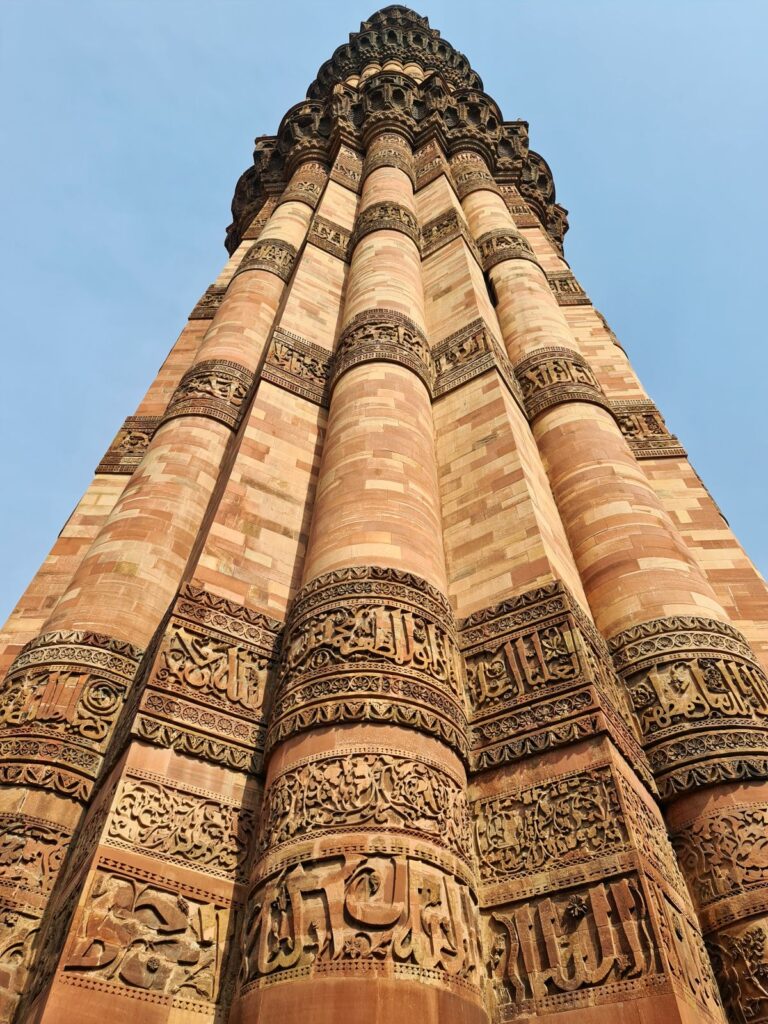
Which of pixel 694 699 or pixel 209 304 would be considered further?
pixel 209 304

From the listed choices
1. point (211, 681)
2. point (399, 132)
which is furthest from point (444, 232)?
point (211, 681)

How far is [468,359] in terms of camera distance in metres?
8.69

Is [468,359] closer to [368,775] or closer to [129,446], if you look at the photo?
[129,446]

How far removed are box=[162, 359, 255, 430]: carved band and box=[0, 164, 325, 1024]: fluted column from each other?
0.02m

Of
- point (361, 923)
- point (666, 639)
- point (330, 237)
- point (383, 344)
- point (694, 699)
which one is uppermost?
point (330, 237)

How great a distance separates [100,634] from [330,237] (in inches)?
337

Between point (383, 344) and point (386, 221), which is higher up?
point (386, 221)

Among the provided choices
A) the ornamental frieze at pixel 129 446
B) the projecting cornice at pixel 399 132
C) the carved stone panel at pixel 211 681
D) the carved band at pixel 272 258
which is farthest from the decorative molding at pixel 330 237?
the carved stone panel at pixel 211 681

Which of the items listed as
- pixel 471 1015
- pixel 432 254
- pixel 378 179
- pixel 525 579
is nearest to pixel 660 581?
pixel 525 579

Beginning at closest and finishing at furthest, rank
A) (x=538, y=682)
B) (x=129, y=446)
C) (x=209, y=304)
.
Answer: (x=538, y=682)
(x=129, y=446)
(x=209, y=304)

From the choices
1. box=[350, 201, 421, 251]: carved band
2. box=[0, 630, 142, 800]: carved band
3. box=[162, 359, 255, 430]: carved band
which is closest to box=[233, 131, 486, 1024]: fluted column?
box=[0, 630, 142, 800]: carved band

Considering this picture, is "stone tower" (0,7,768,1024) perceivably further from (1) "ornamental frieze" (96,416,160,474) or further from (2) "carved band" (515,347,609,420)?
(1) "ornamental frieze" (96,416,160,474)

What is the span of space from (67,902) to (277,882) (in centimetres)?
116

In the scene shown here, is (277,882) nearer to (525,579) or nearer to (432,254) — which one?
(525,579)
